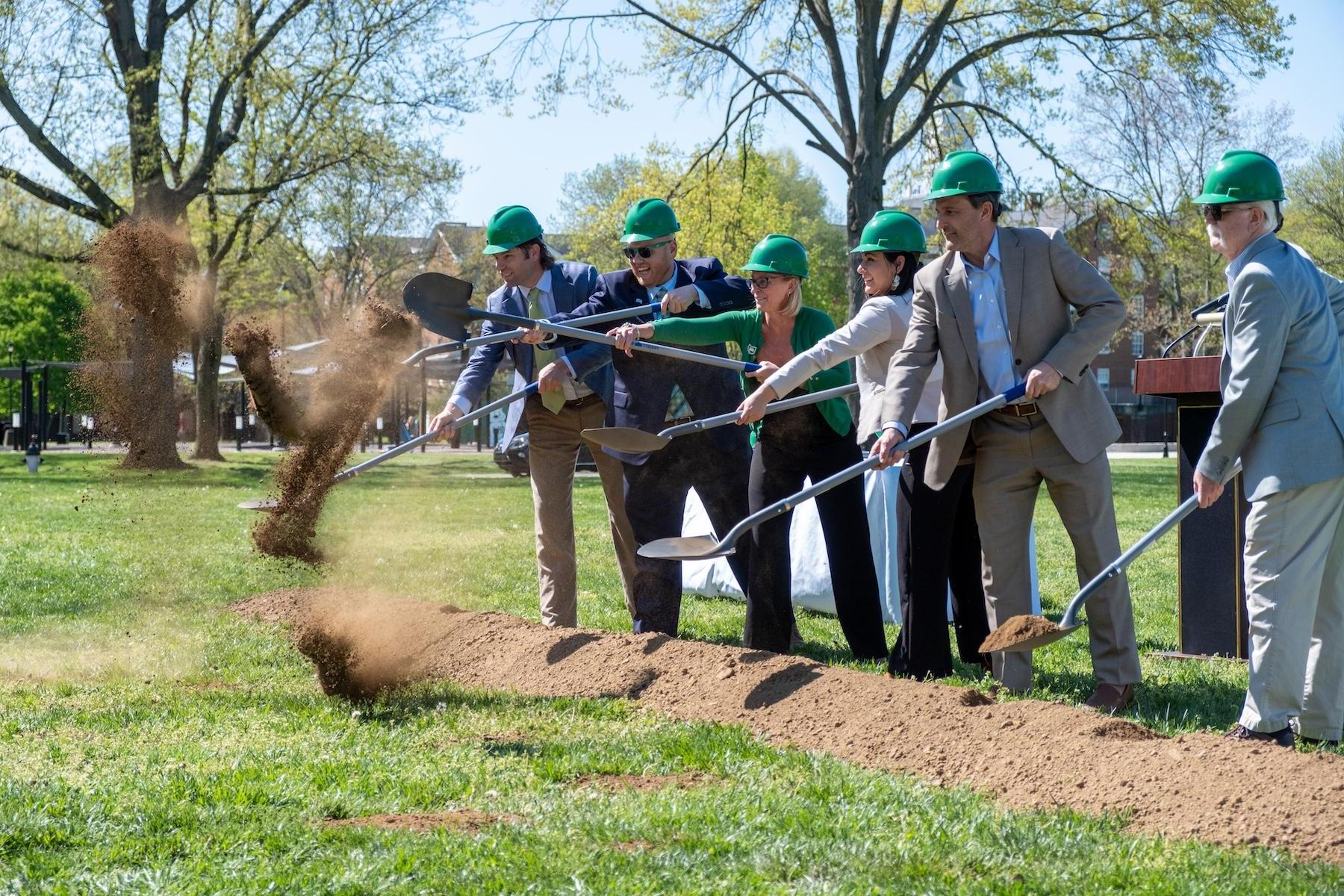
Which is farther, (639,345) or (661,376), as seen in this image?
→ (661,376)

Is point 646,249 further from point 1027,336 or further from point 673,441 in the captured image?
point 1027,336

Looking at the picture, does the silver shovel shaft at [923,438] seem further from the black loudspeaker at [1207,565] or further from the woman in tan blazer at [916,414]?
the black loudspeaker at [1207,565]

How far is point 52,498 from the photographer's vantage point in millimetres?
17609

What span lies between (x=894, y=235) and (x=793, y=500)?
1.33 m

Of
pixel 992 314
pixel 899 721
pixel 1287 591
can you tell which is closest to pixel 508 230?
pixel 992 314

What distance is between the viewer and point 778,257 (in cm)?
608

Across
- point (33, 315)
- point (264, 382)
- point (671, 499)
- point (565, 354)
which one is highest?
point (33, 315)

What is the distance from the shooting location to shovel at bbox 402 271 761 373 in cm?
→ 607

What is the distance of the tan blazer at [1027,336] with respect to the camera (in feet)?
16.9

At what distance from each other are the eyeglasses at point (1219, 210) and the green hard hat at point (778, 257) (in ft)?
6.18

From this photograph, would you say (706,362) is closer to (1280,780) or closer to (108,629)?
(1280,780)

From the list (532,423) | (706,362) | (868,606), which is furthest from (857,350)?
(532,423)

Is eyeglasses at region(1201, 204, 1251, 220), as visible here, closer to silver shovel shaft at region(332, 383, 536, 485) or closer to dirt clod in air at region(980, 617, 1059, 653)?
dirt clod in air at region(980, 617, 1059, 653)

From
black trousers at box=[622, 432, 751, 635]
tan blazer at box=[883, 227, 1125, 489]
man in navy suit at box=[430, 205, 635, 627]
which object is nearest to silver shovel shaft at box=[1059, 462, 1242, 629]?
tan blazer at box=[883, 227, 1125, 489]
